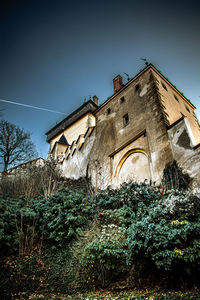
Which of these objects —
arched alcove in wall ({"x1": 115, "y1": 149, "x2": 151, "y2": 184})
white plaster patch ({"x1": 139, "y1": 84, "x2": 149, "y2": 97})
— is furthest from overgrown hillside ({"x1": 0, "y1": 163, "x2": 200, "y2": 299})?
white plaster patch ({"x1": 139, "y1": 84, "x2": 149, "y2": 97})

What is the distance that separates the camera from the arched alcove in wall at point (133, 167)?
385 inches

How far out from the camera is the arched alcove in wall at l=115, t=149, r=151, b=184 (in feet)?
32.1

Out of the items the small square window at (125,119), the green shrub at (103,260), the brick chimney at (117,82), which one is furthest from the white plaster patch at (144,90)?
the green shrub at (103,260)

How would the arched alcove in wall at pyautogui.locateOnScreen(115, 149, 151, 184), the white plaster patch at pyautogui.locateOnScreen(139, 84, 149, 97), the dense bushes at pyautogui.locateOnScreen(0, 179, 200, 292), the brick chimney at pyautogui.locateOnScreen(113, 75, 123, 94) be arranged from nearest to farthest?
the dense bushes at pyautogui.locateOnScreen(0, 179, 200, 292), the arched alcove in wall at pyautogui.locateOnScreen(115, 149, 151, 184), the white plaster patch at pyautogui.locateOnScreen(139, 84, 149, 97), the brick chimney at pyautogui.locateOnScreen(113, 75, 123, 94)

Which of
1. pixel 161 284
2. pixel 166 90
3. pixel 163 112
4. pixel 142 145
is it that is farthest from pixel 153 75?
pixel 161 284

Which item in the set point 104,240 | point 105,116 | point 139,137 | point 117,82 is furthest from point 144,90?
point 104,240

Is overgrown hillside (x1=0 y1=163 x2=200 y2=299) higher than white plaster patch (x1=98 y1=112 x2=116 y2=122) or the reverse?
the reverse

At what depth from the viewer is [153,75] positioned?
12.2 meters

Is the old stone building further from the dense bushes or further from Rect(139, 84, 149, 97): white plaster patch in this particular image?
the dense bushes

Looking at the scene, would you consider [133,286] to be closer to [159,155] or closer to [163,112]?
[159,155]

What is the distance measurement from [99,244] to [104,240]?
0.85ft

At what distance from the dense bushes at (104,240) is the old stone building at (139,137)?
6.21ft

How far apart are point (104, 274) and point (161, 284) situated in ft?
4.72

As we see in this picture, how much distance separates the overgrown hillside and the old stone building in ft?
6.49
